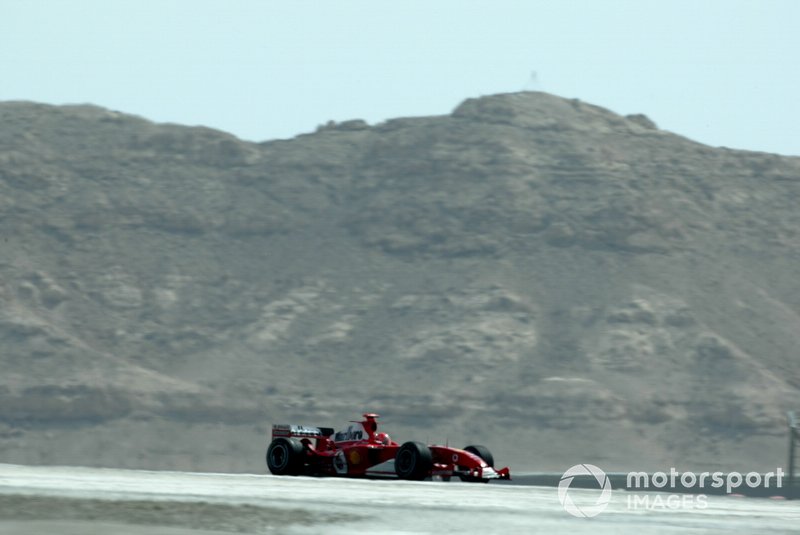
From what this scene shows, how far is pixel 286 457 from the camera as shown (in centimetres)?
3070

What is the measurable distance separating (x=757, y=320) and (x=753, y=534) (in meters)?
68.4

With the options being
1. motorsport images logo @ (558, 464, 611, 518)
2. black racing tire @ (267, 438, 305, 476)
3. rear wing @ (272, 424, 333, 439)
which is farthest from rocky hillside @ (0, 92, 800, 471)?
motorsport images logo @ (558, 464, 611, 518)

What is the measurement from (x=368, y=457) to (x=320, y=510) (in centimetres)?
1261

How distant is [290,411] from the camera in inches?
2963

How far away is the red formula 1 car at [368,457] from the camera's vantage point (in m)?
28.9

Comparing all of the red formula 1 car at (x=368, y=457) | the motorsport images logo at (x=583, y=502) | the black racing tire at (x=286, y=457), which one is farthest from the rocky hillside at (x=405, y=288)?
the motorsport images logo at (x=583, y=502)

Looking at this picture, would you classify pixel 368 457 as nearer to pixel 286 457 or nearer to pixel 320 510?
pixel 286 457

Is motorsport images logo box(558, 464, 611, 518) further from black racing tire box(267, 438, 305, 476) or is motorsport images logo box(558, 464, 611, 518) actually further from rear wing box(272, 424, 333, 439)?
rear wing box(272, 424, 333, 439)

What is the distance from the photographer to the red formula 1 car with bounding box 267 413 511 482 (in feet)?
94.9

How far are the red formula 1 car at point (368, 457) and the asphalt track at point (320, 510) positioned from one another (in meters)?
4.05

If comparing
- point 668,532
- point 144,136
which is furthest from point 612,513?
point 144,136

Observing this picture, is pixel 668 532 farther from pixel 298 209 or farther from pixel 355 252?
pixel 298 209

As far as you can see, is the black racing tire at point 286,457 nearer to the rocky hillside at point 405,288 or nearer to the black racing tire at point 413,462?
the black racing tire at point 413,462

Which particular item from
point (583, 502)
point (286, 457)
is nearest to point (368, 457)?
point (286, 457)
